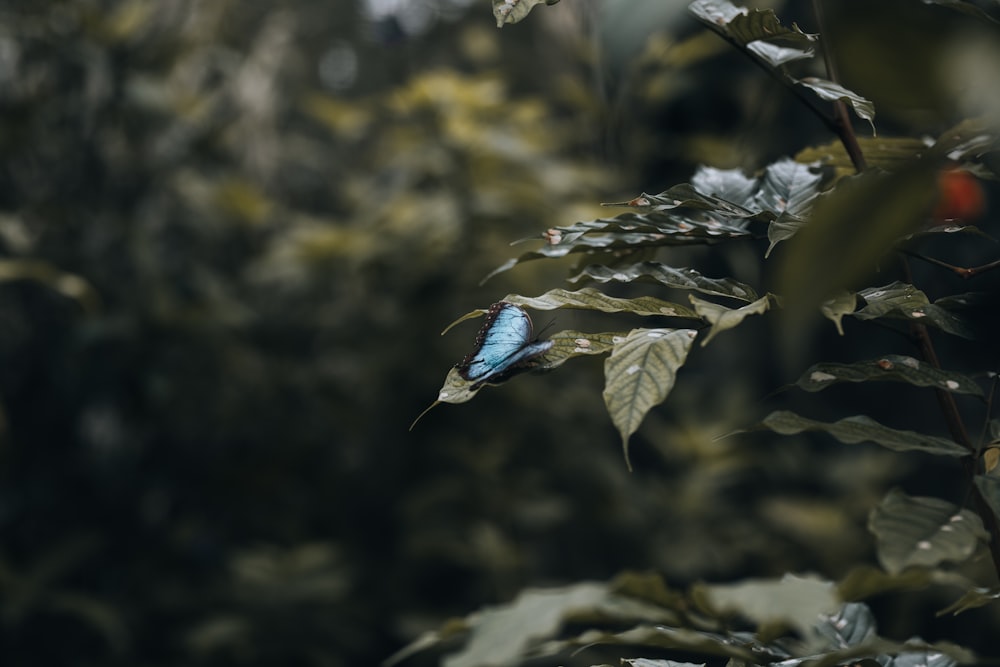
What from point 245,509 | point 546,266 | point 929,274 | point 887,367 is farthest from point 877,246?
point 245,509

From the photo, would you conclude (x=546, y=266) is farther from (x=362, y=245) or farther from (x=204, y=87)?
(x=204, y=87)

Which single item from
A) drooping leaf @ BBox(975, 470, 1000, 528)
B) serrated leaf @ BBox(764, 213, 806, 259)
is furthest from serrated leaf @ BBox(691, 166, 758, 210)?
drooping leaf @ BBox(975, 470, 1000, 528)

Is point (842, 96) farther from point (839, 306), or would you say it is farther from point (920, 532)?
point (920, 532)

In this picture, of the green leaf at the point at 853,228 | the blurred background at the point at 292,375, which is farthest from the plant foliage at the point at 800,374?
the blurred background at the point at 292,375

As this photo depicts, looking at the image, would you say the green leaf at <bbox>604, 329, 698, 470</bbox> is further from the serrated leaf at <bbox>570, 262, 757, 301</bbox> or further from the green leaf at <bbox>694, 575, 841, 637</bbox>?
the green leaf at <bbox>694, 575, 841, 637</bbox>

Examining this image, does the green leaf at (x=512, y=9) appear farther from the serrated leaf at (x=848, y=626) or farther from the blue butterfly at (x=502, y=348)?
the serrated leaf at (x=848, y=626)

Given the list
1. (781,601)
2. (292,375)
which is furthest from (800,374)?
(292,375)
